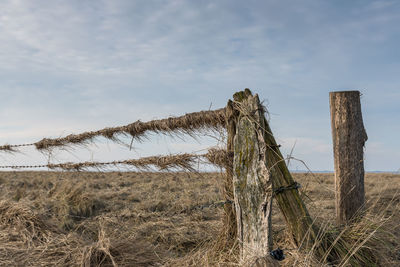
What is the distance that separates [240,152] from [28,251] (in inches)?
125

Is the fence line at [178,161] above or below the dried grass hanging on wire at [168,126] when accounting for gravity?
below

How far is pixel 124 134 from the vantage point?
5.46 metres

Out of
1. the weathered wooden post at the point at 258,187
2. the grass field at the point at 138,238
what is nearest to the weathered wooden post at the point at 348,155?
the grass field at the point at 138,238

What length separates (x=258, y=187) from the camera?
2.92m

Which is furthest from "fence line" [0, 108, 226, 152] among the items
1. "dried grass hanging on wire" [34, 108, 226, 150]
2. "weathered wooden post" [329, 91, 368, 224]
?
"weathered wooden post" [329, 91, 368, 224]

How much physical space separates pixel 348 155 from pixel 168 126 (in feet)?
7.60

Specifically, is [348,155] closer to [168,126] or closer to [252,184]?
[252,184]

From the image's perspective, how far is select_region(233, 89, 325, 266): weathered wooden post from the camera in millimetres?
2893

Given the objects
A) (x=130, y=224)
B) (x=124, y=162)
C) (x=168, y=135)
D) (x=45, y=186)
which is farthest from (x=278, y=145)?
(x=45, y=186)

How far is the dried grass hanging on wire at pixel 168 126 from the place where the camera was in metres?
3.90

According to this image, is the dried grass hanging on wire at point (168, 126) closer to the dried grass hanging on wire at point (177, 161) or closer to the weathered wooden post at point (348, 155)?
the dried grass hanging on wire at point (177, 161)

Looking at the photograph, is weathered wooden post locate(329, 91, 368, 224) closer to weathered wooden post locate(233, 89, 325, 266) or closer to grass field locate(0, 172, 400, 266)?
grass field locate(0, 172, 400, 266)

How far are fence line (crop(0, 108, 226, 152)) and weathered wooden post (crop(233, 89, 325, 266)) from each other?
0.49 m

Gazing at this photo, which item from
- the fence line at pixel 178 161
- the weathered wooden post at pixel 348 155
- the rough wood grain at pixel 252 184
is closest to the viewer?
the rough wood grain at pixel 252 184
